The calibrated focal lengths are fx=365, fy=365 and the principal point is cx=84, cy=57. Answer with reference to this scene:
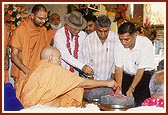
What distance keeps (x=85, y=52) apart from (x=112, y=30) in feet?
1.02

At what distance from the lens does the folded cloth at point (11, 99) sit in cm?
230

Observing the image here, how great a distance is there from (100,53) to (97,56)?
0.04 metres

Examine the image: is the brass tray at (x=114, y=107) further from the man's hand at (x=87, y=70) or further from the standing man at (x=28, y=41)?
the standing man at (x=28, y=41)

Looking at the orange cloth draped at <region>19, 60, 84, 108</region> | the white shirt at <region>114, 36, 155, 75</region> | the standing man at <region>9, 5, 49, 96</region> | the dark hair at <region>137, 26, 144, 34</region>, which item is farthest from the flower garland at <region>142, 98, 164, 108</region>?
the standing man at <region>9, 5, 49, 96</region>

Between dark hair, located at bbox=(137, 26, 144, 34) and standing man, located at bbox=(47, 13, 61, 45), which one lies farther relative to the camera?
standing man, located at bbox=(47, 13, 61, 45)

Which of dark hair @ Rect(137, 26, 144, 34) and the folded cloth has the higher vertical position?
dark hair @ Rect(137, 26, 144, 34)

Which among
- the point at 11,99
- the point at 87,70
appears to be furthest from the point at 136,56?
the point at 11,99

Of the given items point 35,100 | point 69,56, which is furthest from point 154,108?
point 69,56

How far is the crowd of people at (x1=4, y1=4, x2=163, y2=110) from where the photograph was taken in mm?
2684

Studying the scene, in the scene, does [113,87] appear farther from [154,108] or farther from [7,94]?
[7,94]

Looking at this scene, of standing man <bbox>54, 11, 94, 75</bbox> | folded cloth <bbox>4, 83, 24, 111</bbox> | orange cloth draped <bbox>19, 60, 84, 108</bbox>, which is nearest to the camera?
A: folded cloth <bbox>4, 83, 24, 111</bbox>

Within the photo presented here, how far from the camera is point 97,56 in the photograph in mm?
3314

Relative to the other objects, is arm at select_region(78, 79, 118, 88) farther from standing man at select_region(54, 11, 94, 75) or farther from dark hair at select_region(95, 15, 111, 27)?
dark hair at select_region(95, 15, 111, 27)

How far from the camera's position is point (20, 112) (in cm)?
233
